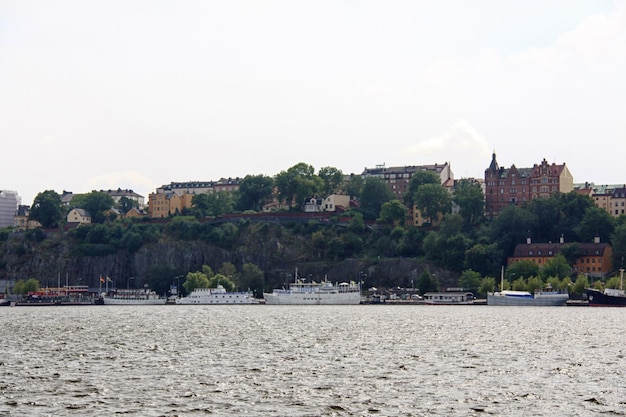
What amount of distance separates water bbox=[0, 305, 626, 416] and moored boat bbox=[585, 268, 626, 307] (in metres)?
65.1

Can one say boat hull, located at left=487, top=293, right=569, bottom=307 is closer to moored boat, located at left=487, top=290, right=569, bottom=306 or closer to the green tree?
moored boat, located at left=487, top=290, right=569, bottom=306

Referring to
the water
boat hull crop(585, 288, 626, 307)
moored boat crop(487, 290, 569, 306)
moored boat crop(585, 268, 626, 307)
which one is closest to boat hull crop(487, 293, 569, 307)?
moored boat crop(487, 290, 569, 306)

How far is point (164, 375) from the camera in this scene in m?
68.7

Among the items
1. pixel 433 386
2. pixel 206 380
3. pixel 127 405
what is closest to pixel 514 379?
pixel 433 386

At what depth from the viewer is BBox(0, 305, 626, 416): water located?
55469 mm

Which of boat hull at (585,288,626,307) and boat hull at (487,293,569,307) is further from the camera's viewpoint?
boat hull at (487,293,569,307)

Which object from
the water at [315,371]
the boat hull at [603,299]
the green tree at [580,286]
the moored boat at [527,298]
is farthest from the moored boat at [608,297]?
the water at [315,371]

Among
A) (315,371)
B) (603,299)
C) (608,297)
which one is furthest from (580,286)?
(315,371)

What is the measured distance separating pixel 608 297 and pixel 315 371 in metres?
124

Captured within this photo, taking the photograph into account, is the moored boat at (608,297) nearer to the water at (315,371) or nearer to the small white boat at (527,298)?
the small white boat at (527,298)

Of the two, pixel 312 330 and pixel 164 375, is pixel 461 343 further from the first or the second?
pixel 164 375

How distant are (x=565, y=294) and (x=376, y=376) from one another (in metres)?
130

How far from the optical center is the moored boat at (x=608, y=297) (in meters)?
183

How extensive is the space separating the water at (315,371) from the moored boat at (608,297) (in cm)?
6513
